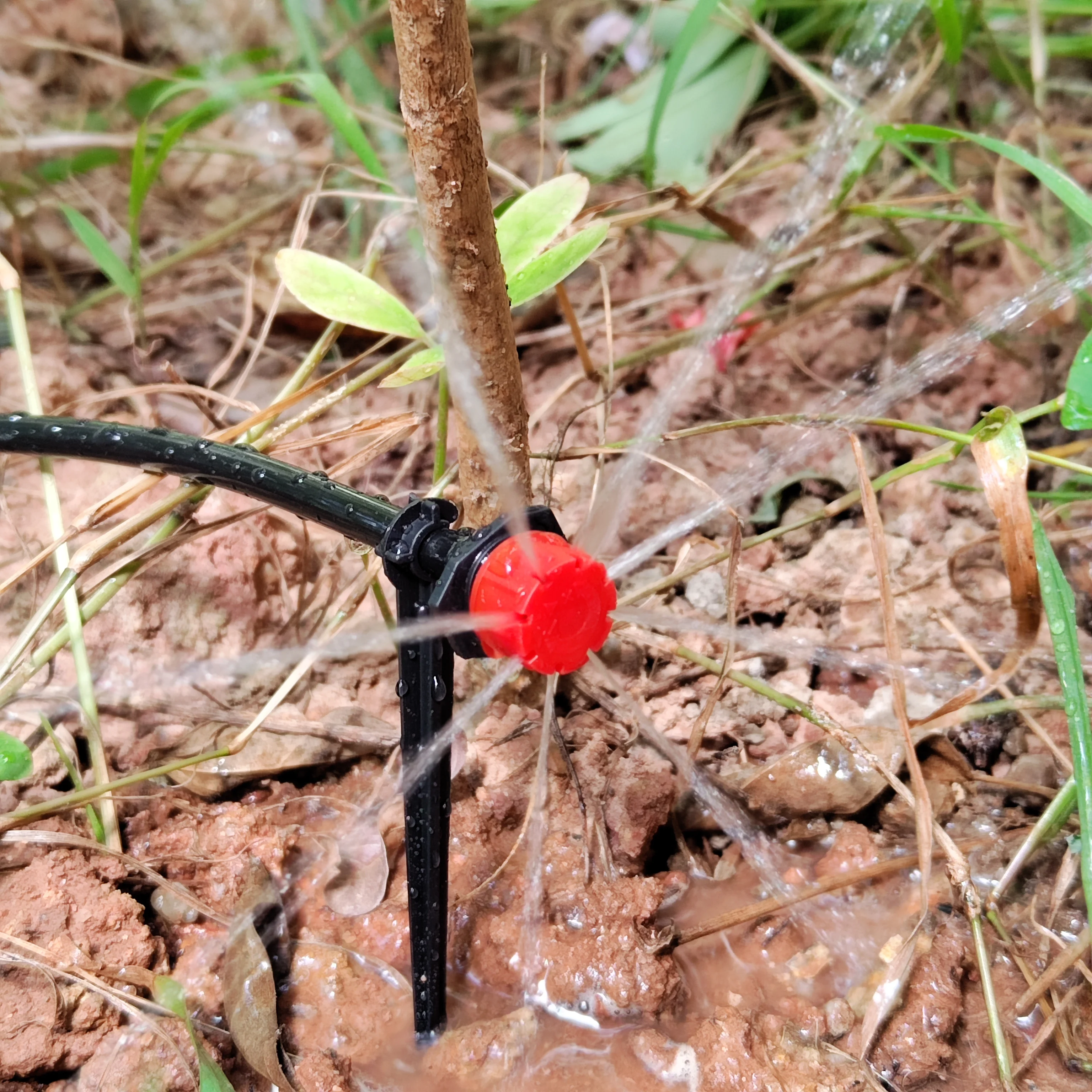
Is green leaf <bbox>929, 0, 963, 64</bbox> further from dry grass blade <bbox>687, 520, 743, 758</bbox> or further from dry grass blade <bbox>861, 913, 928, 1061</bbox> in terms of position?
dry grass blade <bbox>861, 913, 928, 1061</bbox>

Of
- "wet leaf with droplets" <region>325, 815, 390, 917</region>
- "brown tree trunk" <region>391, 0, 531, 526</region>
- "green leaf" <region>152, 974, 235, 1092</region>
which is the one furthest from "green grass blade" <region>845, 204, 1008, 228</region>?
"green leaf" <region>152, 974, 235, 1092</region>

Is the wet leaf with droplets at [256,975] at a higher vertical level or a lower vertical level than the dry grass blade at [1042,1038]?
higher

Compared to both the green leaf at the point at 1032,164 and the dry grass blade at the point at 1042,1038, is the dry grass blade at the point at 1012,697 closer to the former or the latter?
the dry grass blade at the point at 1042,1038

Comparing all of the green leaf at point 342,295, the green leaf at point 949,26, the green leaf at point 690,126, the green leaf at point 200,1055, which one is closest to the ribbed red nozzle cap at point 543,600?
the green leaf at point 342,295

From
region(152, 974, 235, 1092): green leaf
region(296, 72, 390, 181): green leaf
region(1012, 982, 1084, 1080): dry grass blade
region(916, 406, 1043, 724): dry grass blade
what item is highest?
region(296, 72, 390, 181): green leaf

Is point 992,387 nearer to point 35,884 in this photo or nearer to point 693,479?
point 693,479

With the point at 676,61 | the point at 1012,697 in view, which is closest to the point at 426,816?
the point at 1012,697
